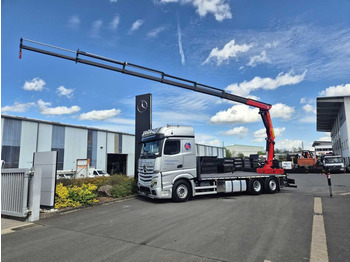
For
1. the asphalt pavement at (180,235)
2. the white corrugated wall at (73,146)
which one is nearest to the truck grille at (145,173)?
the asphalt pavement at (180,235)

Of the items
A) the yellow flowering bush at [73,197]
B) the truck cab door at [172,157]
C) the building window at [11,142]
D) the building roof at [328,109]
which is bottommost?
the yellow flowering bush at [73,197]

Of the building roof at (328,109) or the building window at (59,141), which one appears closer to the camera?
the building window at (59,141)

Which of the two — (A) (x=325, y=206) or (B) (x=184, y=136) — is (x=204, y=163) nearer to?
(B) (x=184, y=136)

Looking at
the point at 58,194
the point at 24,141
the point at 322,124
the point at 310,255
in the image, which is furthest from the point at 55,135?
the point at 322,124

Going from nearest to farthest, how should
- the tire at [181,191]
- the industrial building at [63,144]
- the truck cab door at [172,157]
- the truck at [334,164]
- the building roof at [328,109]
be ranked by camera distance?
the truck cab door at [172,157] < the tire at [181,191] < the industrial building at [63,144] < the truck at [334,164] < the building roof at [328,109]

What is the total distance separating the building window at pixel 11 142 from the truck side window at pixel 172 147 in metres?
22.9

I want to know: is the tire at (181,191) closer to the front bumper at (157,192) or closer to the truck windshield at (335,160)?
the front bumper at (157,192)

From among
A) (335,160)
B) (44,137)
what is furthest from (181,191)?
(335,160)

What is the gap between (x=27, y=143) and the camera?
28.3 m

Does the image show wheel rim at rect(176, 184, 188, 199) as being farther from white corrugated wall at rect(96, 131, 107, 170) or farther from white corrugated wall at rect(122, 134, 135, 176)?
white corrugated wall at rect(122, 134, 135, 176)

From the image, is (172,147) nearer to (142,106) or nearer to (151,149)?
(151,149)

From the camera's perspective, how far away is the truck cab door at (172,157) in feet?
36.1

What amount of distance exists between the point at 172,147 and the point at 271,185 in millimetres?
6636

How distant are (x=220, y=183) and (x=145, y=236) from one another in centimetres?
706
